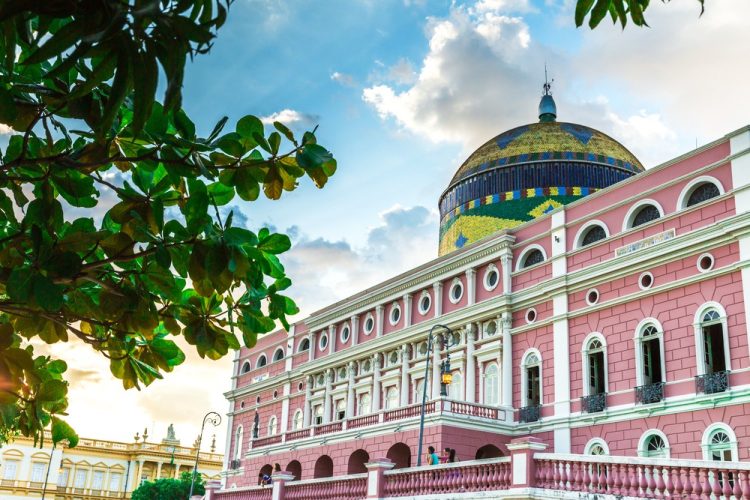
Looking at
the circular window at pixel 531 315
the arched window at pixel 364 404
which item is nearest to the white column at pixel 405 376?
the arched window at pixel 364 404

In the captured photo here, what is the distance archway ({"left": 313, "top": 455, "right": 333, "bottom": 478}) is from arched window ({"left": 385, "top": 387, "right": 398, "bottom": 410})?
Answer: 3080 millimetres

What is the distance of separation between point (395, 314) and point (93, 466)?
48519 mm

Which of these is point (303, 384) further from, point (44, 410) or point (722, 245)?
point (44, 410)

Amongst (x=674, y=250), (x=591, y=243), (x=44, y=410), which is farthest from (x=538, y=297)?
(x=44, y=410)

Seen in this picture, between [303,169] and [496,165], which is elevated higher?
[496,165]

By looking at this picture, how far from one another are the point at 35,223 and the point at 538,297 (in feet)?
77.7

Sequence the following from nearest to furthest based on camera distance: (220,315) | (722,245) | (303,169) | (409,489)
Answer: (303,169) < (220,315) < (409,489) < (722,245)

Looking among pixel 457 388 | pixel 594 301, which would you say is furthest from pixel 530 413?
pixel 594 301

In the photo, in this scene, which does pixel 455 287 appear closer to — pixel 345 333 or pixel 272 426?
pixel 345 333

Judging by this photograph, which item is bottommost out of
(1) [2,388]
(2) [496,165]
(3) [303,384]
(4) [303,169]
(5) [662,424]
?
(1) [2,388]

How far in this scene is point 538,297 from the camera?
1041 inches

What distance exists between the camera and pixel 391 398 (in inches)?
1272

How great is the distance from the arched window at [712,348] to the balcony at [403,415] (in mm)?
7258

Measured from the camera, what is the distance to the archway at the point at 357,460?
1157 inches
